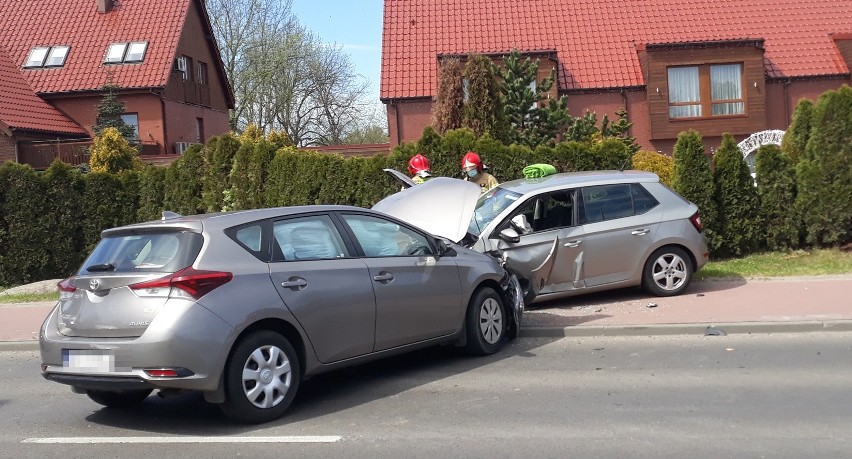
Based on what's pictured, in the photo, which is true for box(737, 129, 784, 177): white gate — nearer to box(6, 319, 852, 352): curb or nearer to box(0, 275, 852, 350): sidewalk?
box(0, 275, 852, 350): sidewalk

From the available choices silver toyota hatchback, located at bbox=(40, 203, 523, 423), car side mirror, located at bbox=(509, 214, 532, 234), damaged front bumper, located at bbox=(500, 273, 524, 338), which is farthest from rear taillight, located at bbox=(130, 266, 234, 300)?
car side mirror, located at bbox=(509, 214, 532, 234)

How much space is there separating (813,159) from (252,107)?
137 feet

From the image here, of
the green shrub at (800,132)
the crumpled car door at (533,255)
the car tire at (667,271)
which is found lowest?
the car tire at (667,271)

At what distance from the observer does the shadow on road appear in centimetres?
682

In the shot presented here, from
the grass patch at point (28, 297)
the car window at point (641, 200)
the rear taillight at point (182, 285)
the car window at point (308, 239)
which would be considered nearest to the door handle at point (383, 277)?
the car window at point (308, 239)

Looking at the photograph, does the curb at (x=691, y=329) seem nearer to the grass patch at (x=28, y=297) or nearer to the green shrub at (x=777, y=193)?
the green shrub at (x=777, y=193)

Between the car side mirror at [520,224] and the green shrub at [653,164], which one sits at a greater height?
the green shrub at [653,164]

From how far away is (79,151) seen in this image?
1182 inches

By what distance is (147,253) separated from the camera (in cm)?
666

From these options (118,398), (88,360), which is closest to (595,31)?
(118,398)

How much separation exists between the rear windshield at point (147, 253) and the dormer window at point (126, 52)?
29.3 m

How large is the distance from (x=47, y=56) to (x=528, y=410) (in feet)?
109

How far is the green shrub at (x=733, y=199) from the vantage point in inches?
543

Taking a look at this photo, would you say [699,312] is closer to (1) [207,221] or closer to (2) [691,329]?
(2) [691,329]
